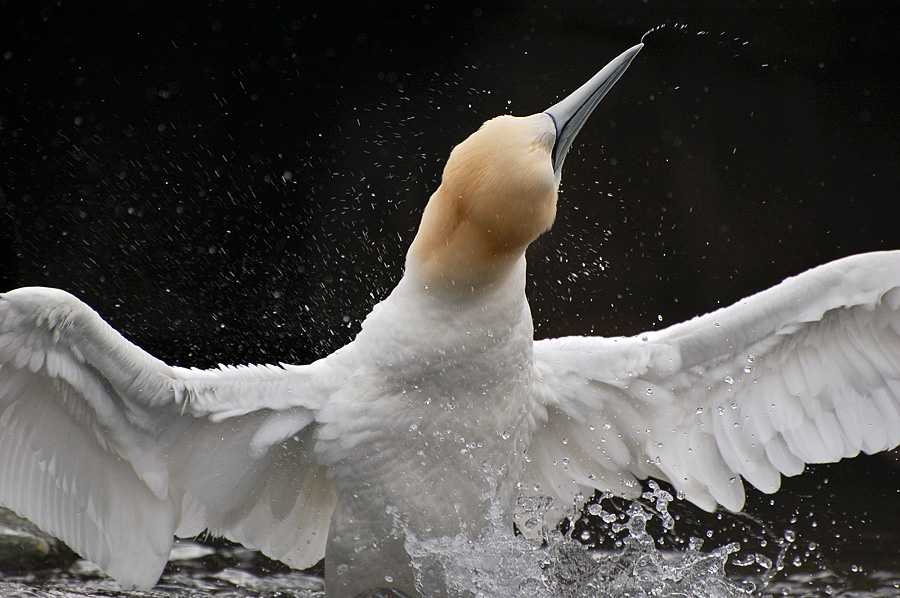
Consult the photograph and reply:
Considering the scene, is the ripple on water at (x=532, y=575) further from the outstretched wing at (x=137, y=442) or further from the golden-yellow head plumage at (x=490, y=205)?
the golden-yellow head plumage at (x=490, y=205)

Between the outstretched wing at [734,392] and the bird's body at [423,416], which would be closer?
the bird's body at [423,416]

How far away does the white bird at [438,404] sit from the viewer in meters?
2.45

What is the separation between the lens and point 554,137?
2.60 meters

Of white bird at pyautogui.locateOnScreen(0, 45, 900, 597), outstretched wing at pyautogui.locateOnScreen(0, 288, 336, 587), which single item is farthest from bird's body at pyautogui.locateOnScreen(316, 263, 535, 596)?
outstretched wing at pyautogui.locateOnScreen(0, 288, 336, 587)

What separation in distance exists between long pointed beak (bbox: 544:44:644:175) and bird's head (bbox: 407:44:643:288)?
0.08 feet

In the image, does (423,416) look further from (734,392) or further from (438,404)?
(734,392)

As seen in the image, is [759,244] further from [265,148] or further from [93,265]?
[93,265]

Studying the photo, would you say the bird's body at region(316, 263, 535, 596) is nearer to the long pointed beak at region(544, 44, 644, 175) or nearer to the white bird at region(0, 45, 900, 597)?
the white bird at region(0, 45, 900, 597)

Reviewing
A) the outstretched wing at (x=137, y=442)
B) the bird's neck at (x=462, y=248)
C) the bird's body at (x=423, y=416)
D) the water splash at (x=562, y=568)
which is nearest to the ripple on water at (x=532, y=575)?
the water splash at (x=562, y=568)

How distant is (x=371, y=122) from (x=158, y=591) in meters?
3.05

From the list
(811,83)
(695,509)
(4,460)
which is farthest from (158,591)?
(811,83)

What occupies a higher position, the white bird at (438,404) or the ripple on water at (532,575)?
the white bird at (438,404)

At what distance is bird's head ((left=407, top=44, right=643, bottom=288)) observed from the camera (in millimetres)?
2371

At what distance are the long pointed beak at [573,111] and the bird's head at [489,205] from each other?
0.03 metres
